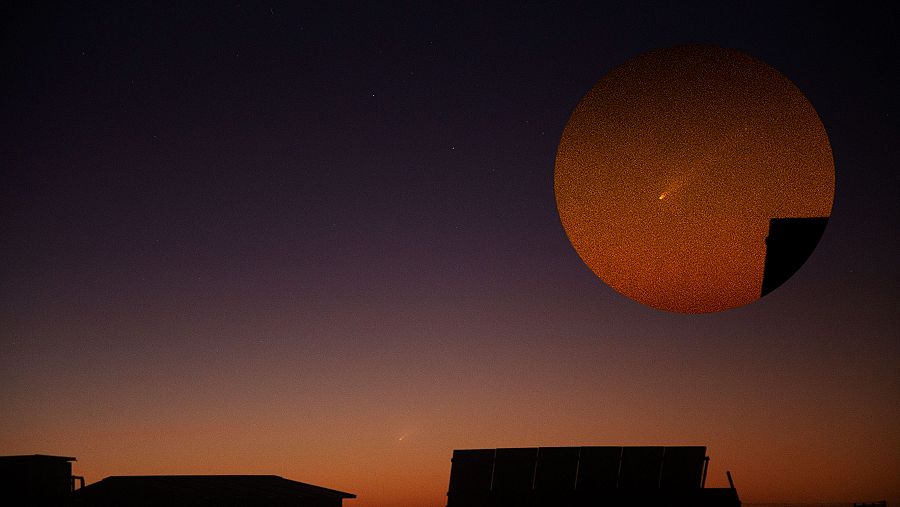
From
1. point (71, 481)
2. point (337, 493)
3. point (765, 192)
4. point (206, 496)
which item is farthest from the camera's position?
point (71, 481)

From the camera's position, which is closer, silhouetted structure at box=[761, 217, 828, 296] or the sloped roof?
silhouetted structure at box=[761, 217, 828, 296]

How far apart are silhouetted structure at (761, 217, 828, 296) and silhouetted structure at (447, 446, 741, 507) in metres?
4.88

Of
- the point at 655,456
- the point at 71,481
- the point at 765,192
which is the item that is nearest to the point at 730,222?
the point at 765,192

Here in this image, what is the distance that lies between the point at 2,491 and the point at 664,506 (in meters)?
28.1

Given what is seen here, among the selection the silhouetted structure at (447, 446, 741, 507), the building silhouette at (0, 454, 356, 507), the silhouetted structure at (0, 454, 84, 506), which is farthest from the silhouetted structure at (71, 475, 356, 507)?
the silhouetted structure at (447, 446, 741, 507)

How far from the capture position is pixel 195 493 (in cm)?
2986

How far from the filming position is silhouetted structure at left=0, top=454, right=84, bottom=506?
3406cm

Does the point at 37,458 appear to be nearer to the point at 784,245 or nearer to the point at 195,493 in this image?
the point at 195,493

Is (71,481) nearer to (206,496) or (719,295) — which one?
(206,496)

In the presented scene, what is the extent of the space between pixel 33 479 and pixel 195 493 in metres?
9.48

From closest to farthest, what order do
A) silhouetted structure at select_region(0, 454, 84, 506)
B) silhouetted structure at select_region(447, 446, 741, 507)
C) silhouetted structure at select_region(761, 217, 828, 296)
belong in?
silhouetted structure at select_region(761, 217, 828, 296), silhouetted structure at select_region(447, 446, 741, 507), silhouetted structure at select_region(0, 454, 84, 506)

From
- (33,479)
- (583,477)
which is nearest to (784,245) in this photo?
(583,477)

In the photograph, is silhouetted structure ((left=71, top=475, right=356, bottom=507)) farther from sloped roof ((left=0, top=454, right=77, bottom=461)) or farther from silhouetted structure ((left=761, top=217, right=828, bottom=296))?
silhouetted structure ((left=761, top=217, right=828, bottom=296))

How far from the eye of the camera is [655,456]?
19.2m
